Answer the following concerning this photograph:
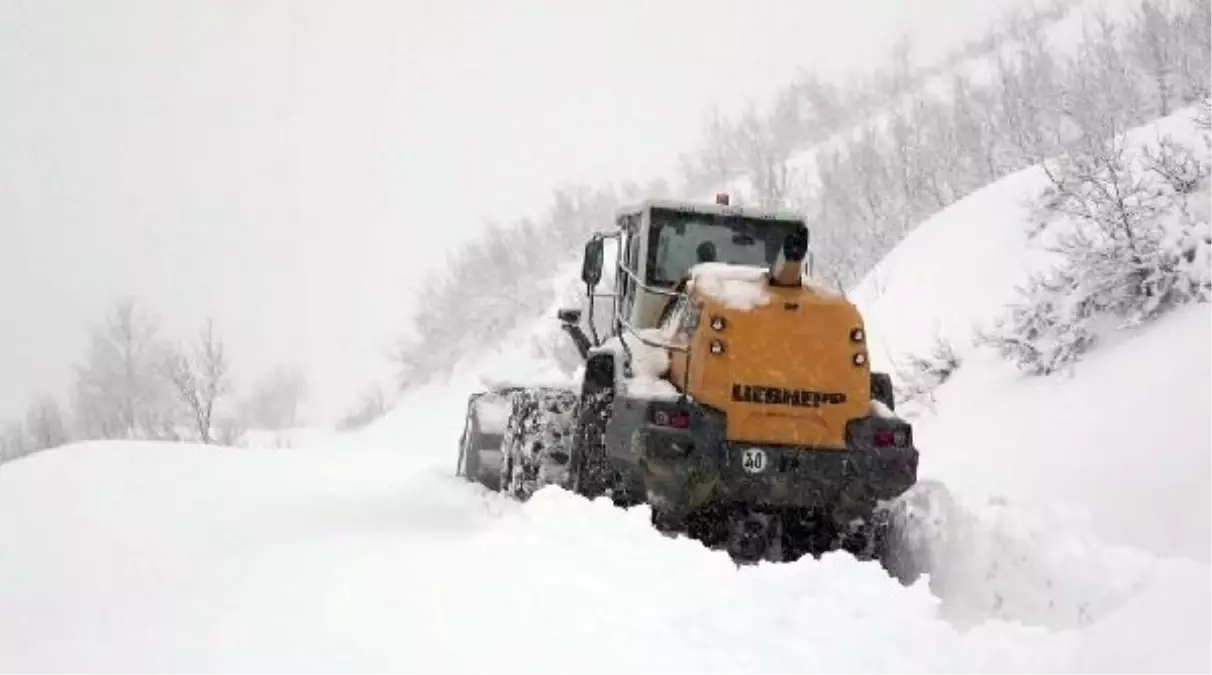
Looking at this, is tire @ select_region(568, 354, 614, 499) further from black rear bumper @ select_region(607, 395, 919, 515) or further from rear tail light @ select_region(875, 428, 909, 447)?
rear tail light @ select_region(875, 428, 909, 447)

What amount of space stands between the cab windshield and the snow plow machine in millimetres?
386

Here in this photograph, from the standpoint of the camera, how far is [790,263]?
661cm

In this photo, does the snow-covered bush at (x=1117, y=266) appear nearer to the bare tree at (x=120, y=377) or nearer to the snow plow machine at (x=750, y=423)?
the snow plow machine at (x=750, y=423)

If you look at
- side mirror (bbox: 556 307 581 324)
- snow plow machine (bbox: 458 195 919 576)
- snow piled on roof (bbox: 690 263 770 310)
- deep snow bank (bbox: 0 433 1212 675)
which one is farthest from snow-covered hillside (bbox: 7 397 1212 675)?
side mirror (bbox: 556 307 581 324)

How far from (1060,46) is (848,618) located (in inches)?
1646

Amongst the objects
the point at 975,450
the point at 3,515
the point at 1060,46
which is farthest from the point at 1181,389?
the point at 1060,46

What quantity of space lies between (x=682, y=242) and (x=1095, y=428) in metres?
3.45

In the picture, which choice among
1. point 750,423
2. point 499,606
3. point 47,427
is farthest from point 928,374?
point 47,427

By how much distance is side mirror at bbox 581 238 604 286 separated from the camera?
784 cm

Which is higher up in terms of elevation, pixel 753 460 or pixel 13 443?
pixel 753 460

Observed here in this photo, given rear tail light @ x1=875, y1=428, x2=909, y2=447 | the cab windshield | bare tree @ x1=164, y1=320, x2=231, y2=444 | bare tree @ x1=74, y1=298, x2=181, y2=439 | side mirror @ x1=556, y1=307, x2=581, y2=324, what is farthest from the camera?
bare tree @ x1=74, y1=298, x2=181, y2=439

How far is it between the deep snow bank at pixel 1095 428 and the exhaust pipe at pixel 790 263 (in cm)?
185

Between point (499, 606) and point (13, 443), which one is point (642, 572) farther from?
point (13, 443)

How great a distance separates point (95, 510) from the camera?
8.62m
